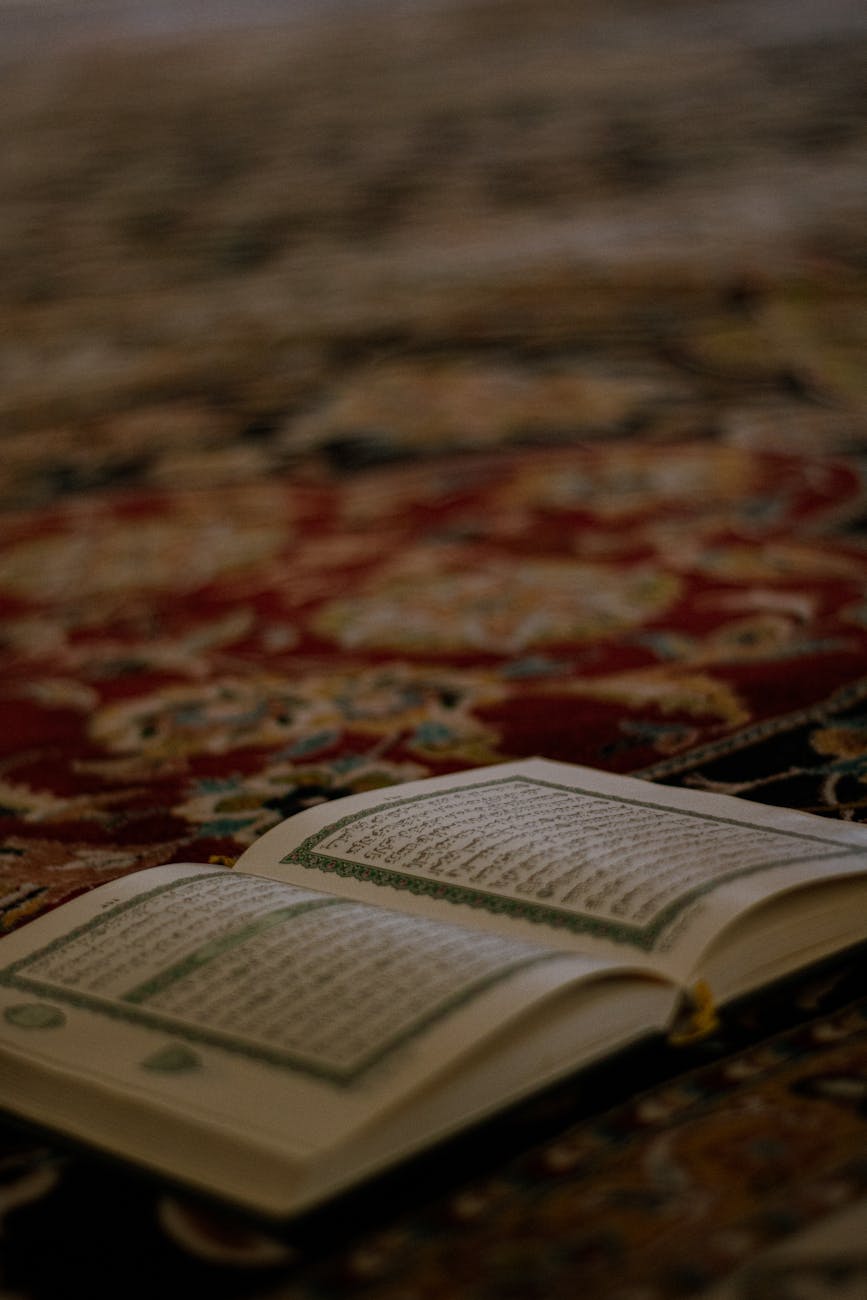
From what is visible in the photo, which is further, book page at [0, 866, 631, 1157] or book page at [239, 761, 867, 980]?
book page at [239, 761, 867, 980]

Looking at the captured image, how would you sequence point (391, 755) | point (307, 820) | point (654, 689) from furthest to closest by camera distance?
point (654, 689) → point (391, 755) → point (307, 820)

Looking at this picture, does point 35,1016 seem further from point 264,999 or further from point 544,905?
point 544,905

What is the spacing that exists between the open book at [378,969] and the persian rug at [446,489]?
26mm

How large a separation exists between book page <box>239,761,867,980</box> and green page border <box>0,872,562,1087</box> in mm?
44

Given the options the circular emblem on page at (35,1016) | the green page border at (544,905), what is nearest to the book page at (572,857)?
the green page border at (544,905)

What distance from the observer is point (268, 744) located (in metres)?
1.07

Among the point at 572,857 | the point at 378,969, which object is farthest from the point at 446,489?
the point at 378,969

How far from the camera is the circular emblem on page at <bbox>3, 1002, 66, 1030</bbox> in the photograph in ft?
1.64

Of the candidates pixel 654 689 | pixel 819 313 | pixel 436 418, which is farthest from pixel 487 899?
pixel 819 313

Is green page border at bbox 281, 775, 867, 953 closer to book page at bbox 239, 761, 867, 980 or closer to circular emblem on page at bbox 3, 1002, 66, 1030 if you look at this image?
book page at bbox 239, 761, 867, 980

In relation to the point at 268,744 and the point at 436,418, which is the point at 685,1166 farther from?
the point at 436,418

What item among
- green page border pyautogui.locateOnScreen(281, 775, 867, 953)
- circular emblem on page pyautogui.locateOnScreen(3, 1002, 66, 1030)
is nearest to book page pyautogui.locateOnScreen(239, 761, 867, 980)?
green page border pyautogui.locateOnScreen(281, 775, 867, 953)

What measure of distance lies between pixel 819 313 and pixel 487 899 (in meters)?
1.79

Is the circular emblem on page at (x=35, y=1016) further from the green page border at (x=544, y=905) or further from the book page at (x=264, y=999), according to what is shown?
the green page border at (x=544, y=905)
